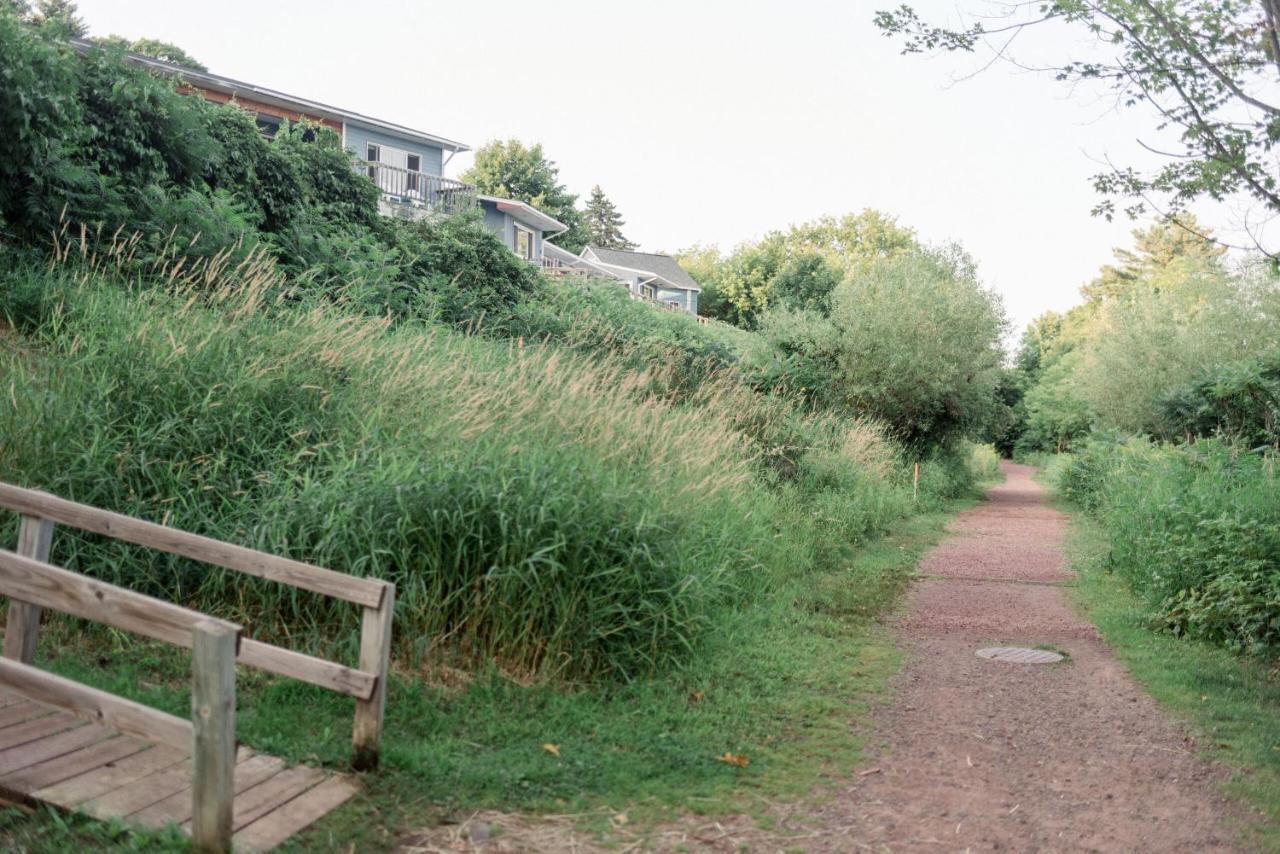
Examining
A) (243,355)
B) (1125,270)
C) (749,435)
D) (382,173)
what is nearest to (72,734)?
(243,355)

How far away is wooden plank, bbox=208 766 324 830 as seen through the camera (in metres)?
3.85

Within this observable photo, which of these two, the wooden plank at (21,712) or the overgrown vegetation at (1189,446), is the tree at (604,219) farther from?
the wooden plank at (21,712)

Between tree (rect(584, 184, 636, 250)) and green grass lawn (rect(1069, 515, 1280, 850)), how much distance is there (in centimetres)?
8142

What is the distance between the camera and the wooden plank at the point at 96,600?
3.42m

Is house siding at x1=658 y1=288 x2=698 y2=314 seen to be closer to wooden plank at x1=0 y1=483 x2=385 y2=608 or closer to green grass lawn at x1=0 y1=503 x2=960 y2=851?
green grass lawn at x1=0 y1=503 x2=960 y2=851

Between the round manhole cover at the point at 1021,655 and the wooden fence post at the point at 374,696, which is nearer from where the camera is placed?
the wooden fence post at the point at 374,696

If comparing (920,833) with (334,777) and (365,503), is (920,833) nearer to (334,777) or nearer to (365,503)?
(334,777)

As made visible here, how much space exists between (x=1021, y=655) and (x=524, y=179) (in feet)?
204

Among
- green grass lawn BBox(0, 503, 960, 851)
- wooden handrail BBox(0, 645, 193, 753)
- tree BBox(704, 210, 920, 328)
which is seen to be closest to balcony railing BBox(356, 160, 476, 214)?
tree BBox(704, 210, 920, 328)

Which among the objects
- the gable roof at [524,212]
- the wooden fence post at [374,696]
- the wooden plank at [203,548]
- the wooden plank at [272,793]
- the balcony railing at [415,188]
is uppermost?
the gable roof at [524,212]

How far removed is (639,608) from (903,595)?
17.5 feet

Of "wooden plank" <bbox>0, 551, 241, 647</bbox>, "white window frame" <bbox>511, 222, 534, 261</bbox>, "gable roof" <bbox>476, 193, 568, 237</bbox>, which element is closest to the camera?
"wooden plank" <bbox>0, 551, 241, 647</bbox>

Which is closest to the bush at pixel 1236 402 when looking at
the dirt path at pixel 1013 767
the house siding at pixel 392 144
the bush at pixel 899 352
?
the bush at pixel 899 352

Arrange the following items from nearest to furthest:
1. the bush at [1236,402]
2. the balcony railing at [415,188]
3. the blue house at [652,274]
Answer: the bush at [1236,402] → the balcony railing at [415,188] → the blue house at [652,274]
